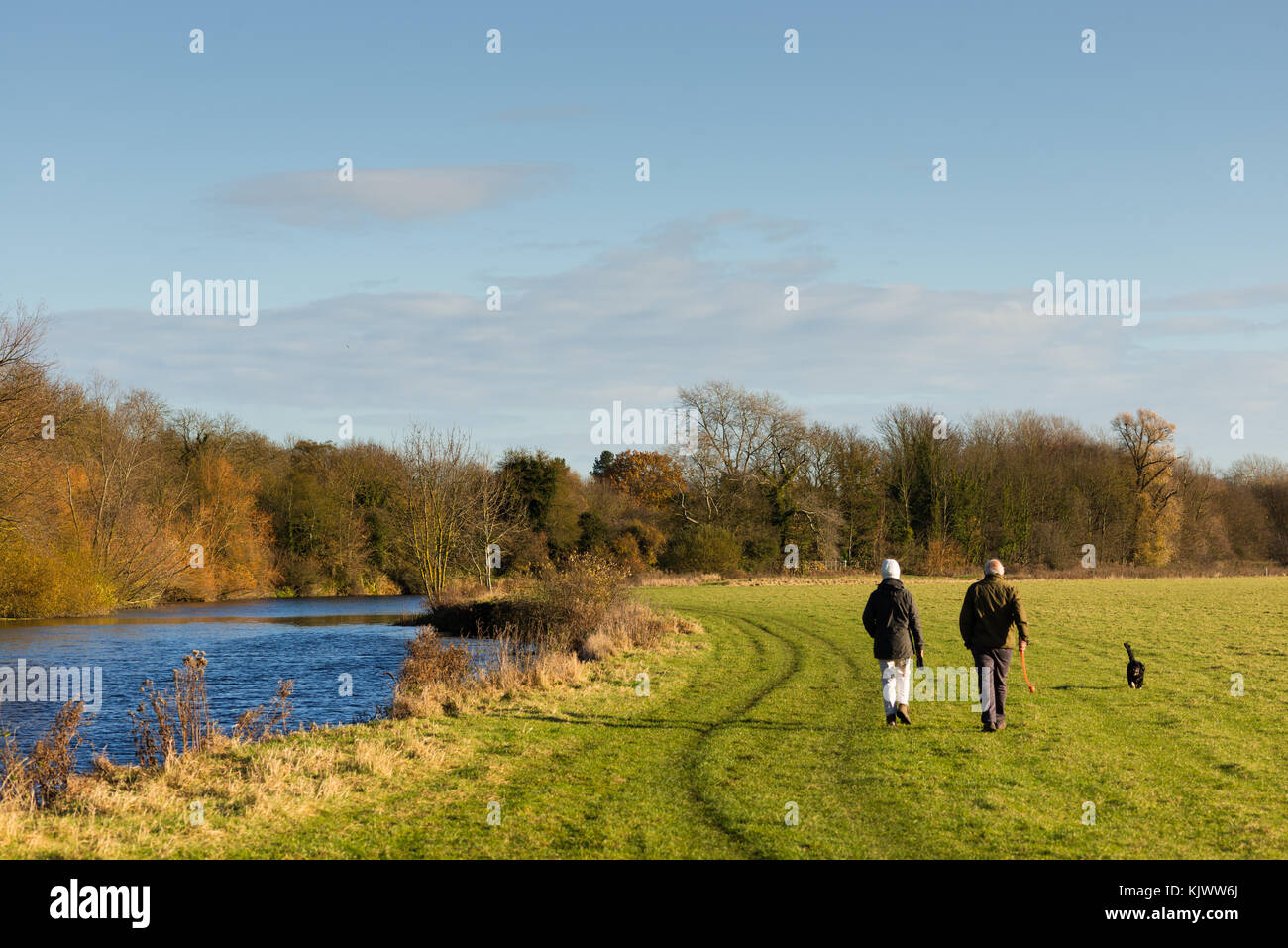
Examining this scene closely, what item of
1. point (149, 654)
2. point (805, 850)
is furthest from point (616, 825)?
point (149, 654)

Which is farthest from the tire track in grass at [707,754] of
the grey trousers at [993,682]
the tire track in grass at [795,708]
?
the grey trousers at [993,682]

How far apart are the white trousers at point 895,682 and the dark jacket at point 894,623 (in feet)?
0.72

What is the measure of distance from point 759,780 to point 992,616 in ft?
12.4

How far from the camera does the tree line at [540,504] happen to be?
138 ft

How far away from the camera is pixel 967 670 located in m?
17.0

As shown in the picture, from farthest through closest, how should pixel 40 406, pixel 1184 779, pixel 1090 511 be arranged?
pixel 1090 511
pixel 40 406
pixel 1184 779

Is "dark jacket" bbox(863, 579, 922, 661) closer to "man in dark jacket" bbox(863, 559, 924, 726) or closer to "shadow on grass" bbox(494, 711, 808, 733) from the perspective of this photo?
"man in dark jacket" bbox(863, 559, 924, 726)

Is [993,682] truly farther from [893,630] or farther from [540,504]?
[540,504]

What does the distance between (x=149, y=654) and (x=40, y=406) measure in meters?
13.3

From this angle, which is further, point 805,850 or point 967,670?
point 967,670

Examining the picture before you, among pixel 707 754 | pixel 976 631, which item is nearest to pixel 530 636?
pixel 707 754

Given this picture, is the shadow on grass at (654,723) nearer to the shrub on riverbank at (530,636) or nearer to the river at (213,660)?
the shrub on riverbank at (530,636)

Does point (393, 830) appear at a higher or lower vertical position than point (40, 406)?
lower

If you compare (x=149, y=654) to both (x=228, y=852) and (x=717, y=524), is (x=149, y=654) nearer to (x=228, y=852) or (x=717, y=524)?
(x=228, y=852)
